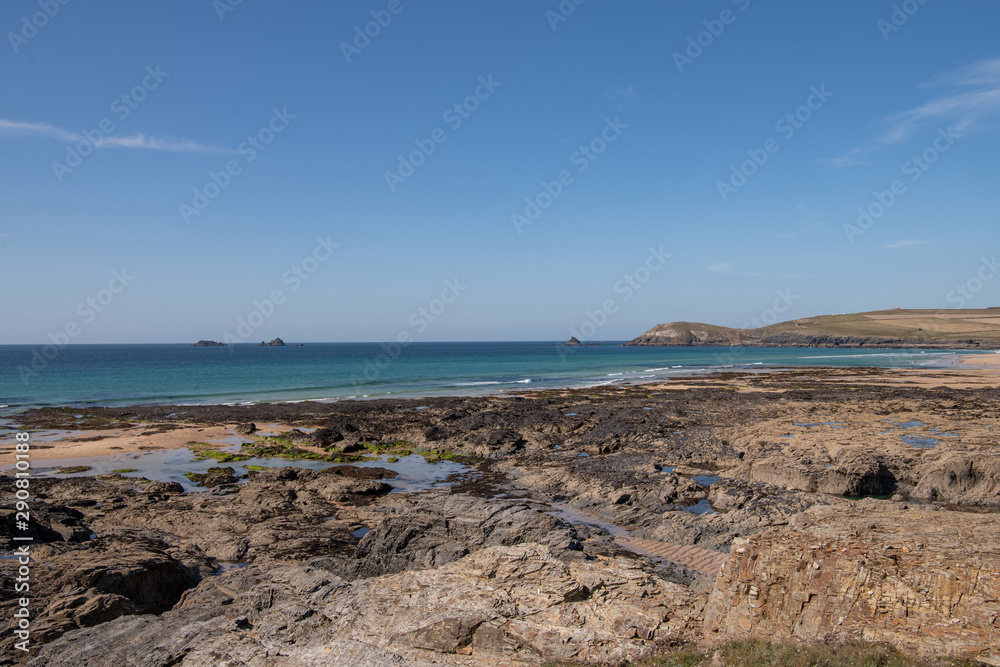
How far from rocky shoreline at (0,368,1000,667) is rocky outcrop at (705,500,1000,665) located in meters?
0.03

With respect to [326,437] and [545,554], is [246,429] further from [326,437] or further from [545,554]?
[545,554]

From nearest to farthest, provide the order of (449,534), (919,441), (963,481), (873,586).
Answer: (873,586) → (449,534) → (963,481) → (919,441)

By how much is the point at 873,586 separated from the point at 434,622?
6158mm

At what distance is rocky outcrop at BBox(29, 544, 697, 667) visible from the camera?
814cm

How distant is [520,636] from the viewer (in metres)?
8.27

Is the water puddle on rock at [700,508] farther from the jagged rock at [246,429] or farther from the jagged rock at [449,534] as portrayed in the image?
the jagged rock at [246,429]

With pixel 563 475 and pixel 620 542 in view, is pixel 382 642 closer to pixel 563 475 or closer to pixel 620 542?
pixel 620 542

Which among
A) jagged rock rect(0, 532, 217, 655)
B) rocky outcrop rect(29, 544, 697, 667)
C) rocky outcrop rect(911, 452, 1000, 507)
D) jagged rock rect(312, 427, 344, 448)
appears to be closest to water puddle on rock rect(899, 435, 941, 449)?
rocky outcrop rect(911, 452, 1000, 507)

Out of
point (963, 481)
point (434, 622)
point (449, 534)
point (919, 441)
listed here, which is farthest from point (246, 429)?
point (919, 441)

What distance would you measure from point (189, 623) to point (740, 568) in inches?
349

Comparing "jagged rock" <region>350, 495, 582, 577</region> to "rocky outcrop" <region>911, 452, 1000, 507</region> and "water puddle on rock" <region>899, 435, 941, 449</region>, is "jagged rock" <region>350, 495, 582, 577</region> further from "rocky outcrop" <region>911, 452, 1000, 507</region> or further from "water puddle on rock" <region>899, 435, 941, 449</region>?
"water puddle on rock" <region>899, 435, 941, 449</region>

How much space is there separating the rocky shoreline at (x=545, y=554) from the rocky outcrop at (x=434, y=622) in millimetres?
35

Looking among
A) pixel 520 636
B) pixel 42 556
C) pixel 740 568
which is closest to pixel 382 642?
pixel 520 636

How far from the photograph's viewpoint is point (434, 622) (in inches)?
344
